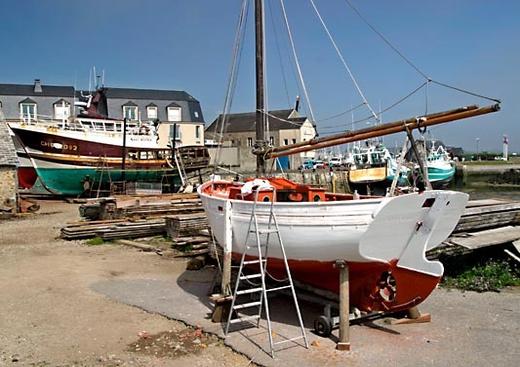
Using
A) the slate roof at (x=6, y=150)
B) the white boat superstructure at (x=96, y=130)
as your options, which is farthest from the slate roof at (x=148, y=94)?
the slate roof at (x=6, y=150)

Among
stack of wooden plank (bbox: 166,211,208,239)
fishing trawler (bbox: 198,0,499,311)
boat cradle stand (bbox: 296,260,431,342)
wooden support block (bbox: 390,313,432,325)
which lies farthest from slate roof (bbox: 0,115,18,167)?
wooden support block (bbox: 390,313,432,325)

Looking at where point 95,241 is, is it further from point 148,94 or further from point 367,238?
point 148,94

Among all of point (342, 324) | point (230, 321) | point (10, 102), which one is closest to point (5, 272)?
point (230, 321)

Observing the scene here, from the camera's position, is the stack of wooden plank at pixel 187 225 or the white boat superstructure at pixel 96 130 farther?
the white boat superstructure at pixel 96 130

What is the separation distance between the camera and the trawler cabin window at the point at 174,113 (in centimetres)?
6850

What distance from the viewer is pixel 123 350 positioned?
7.73 metres

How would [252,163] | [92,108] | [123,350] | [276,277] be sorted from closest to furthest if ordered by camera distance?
1. [123,350]
2. [276,277]
3. [92,108]
4. [252,163]

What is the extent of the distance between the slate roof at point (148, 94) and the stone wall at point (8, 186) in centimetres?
4099

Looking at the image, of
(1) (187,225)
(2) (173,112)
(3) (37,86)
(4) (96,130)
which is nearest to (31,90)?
(3) (37,86)

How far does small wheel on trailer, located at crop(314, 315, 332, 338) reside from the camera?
8.16 m

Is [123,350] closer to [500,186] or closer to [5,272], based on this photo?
Result: [5,272]

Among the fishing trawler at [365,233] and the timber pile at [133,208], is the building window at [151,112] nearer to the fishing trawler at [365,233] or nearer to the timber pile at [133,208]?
the timber pile at [133,208]

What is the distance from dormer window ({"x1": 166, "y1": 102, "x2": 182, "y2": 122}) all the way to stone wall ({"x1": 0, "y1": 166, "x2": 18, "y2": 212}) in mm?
41729

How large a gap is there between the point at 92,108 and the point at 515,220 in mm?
39109
